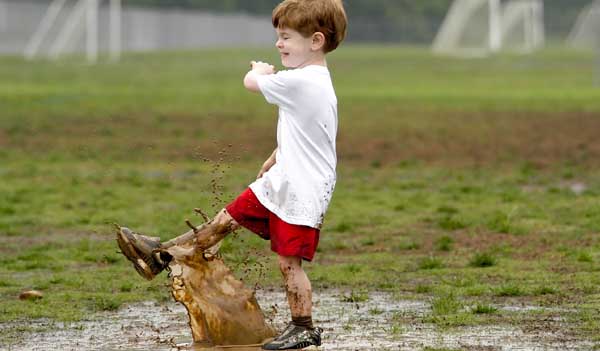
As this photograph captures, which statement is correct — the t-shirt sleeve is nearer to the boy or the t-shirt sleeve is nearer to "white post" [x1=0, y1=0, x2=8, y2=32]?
the boy

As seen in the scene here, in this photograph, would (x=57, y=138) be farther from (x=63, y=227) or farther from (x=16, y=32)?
(x=16, y=32)

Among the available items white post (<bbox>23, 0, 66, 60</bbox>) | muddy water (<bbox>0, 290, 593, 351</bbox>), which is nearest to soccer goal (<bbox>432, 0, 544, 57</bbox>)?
white post (<bbox>23, 0, 66, 60</bbox>)

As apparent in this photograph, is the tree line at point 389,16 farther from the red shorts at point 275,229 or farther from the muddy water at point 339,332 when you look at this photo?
the red shorts at point 275,229

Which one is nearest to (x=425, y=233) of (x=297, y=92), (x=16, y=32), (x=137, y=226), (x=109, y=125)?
(x=137, y=226)

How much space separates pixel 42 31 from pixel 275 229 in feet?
204

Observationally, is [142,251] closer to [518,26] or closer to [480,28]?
[480,28]

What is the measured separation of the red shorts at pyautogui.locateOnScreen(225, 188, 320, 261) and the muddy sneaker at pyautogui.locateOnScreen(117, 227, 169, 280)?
402mm

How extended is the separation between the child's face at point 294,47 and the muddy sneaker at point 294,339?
1.21m

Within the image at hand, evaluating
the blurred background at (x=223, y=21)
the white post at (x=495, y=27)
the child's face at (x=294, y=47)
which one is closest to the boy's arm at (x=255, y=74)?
the child's face at (x=294, y=47)

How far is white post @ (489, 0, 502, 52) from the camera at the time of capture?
65725 mm

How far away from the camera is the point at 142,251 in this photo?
22.3ft

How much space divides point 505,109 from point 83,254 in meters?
19.2

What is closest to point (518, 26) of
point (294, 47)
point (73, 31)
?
point (73, 31)

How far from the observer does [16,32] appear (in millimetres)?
71625
